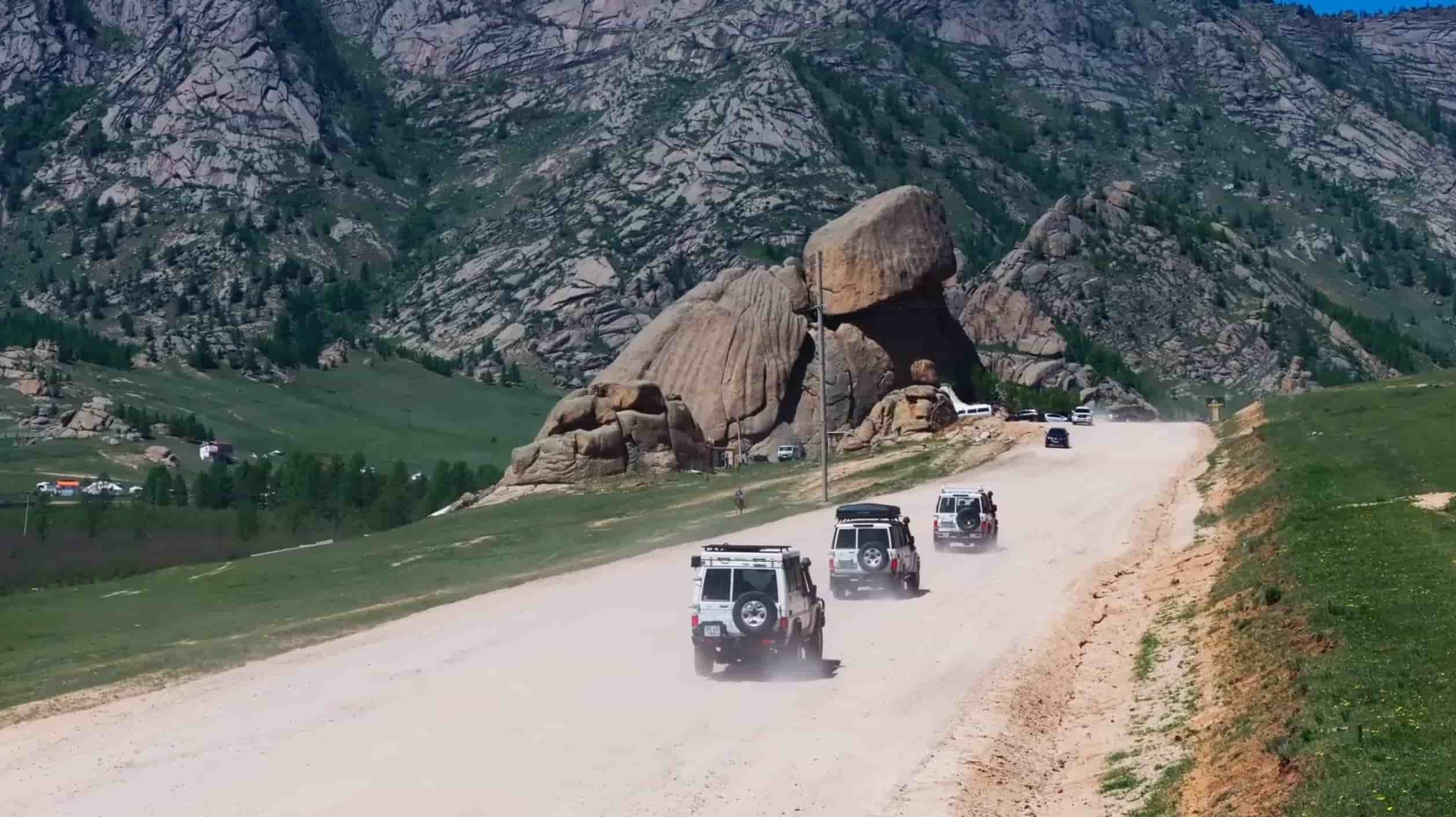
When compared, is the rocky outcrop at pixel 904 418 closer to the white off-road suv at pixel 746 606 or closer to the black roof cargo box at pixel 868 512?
the black roof cargo box at pixel 868 512

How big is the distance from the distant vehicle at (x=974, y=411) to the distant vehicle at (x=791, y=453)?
1216 centimetres

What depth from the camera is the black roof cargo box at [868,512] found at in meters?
45.2

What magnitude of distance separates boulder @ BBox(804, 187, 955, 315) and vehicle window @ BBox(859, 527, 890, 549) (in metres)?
73.5

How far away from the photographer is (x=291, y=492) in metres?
148

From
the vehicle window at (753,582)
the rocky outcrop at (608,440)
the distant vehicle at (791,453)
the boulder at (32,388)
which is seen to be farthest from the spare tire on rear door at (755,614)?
the boulder at (32,388)

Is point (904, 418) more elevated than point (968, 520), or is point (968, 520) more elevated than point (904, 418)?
point (904, 418)

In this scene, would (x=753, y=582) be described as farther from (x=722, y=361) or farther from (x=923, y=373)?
(x=923, y=373)

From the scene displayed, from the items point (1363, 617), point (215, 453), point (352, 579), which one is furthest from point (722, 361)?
point (215, 453)

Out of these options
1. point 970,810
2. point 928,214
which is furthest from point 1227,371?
point 970,810

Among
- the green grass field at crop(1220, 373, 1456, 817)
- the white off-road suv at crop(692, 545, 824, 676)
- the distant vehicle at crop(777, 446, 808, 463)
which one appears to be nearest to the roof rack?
the white off-road suv at crop(692, 545, 824, 676)

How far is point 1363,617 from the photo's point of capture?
Answer: 2586 cm

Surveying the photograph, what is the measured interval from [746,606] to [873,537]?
13974 mm

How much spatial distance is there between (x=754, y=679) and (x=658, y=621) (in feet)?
30.0

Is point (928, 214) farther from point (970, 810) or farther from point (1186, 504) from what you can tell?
point (970, 810)
